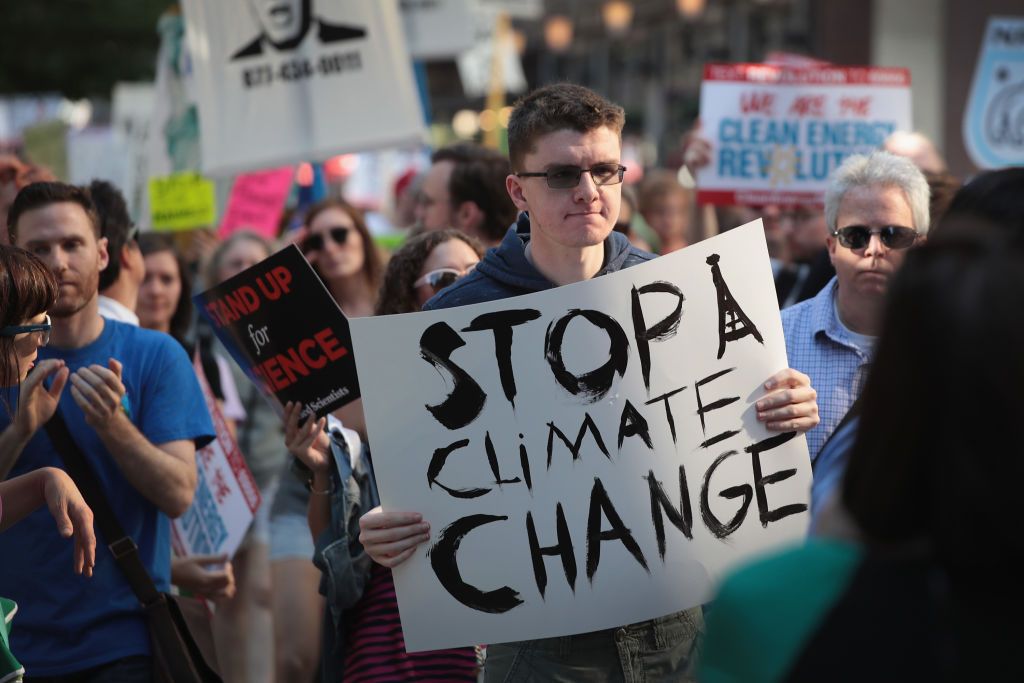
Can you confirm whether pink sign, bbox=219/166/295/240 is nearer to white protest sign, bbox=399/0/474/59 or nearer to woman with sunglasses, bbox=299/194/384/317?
white protest sign, bbox=399/0/474/59

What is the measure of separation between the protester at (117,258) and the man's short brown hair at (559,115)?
1.69 metres

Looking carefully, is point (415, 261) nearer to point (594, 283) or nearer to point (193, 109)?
point (594, 283)

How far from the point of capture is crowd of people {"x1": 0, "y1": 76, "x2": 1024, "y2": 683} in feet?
4.94

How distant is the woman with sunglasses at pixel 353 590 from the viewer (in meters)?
3.66

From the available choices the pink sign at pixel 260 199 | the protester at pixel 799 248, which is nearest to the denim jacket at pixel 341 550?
the protester at pixel 799 248

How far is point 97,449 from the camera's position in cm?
376

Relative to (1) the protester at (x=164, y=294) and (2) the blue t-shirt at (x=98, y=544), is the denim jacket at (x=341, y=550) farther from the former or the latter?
(1) the protester at (x=164, y=294)

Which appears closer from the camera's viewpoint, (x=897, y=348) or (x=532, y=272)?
(x=897, y=348)

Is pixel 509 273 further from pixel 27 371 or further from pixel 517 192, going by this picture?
pixel 27 371

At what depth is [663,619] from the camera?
128 inches

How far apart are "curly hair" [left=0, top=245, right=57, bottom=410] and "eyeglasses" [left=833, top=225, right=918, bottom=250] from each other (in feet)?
7.10

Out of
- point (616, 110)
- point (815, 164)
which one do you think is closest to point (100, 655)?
point (616, 110)

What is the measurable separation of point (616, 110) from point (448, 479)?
100cm

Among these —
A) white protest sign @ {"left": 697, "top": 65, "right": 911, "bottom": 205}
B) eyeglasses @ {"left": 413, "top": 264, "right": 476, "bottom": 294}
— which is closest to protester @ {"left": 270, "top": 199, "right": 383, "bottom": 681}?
eyeglasses @ {"left": 413, "top": 264, "right": 476, "bottom": 294}
